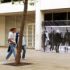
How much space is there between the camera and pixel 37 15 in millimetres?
28797

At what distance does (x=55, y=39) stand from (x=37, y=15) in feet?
11.1

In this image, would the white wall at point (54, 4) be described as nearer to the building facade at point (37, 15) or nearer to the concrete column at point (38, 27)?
the building facade at point (37, 15)

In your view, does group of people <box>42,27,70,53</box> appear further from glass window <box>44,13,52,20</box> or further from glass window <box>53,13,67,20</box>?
glass window <box>44,13,52,20</box>

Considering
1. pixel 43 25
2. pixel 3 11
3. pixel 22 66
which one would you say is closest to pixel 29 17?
pixel 3 11

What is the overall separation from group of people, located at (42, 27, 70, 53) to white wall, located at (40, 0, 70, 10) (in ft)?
6.25

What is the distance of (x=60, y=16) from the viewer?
28.2 metres

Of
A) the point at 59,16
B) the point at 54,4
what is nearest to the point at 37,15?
the point at 59,16

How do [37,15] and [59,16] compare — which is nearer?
[59,16]

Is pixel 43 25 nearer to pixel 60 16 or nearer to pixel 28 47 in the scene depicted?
pixel 60 16

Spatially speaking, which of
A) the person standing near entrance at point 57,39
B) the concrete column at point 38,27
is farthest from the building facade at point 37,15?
the person standing near entrance at point 57,39

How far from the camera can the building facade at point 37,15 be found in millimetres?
27156

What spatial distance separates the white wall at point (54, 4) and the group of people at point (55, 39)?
1905mm

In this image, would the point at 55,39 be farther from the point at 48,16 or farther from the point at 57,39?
the point at 48,16

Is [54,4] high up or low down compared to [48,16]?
up
